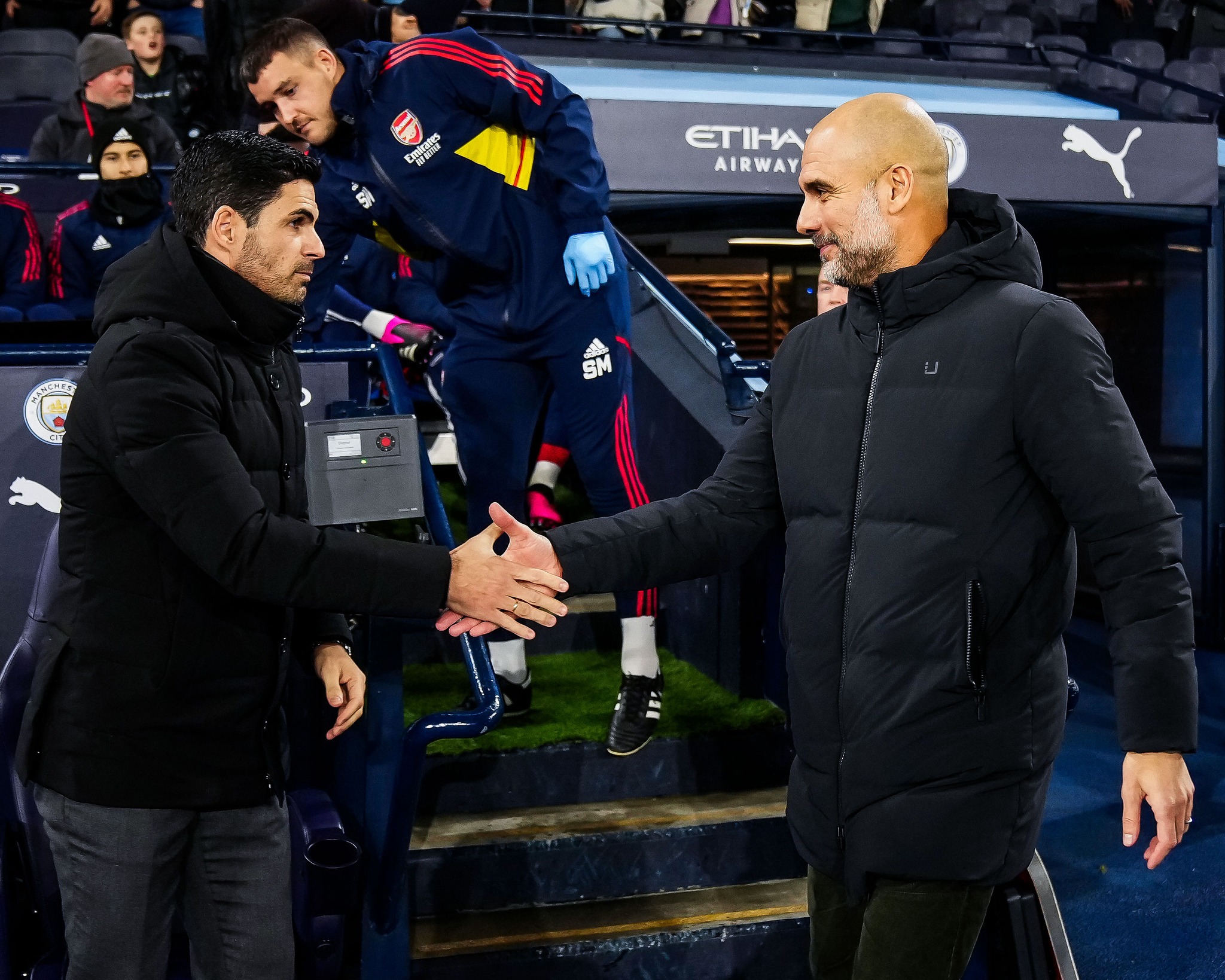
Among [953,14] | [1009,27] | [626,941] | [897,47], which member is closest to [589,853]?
[626,941]

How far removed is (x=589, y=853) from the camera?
3.03 m

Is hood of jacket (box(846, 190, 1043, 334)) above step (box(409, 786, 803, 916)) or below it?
above

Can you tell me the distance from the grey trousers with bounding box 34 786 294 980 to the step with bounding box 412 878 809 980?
866 mm

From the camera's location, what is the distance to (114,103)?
238 inches

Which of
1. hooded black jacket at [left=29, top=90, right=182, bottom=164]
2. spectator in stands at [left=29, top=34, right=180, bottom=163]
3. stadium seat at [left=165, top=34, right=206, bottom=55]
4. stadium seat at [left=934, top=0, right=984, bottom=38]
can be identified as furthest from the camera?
stadium seat at [left=934, top=0, right=984, bottom=38]

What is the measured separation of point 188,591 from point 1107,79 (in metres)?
10.5

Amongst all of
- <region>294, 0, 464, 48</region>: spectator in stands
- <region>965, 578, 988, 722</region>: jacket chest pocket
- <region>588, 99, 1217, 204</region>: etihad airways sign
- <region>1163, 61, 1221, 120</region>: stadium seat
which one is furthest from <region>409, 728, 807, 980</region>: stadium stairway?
<region>1163, 61, 1221, 120</region>: stadium seat

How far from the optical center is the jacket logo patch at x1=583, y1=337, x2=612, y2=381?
3309mm

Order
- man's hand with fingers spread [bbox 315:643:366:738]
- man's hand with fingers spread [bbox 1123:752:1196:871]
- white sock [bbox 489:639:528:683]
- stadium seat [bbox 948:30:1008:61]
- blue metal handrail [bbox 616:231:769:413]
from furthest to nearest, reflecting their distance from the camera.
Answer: stadium seat [bbox 948:30:1008:61], blue metal handrail [bbox 616:231:769:413], white sock [bbox 489:639:528:683], man's hand with fingers spread [bbox 315:643:366:738], man's hand with fingers spread [bbox 1123:752:1196:871]

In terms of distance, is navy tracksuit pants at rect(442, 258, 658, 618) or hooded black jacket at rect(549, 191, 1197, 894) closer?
hooded black jacket at rect(549, 191, 1197, 894)

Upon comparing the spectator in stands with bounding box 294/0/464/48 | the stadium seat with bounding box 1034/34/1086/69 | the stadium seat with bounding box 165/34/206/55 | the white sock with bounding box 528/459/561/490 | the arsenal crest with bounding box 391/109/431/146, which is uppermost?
the stadium seat with bounding box 1034/34/1086/69

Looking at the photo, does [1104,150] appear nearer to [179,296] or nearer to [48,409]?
[48,409]

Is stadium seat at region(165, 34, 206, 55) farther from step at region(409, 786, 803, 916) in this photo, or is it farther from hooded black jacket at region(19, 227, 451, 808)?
hooded black jacket at region(19, 227, 451, 808)

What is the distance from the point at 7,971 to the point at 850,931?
5.10ft
